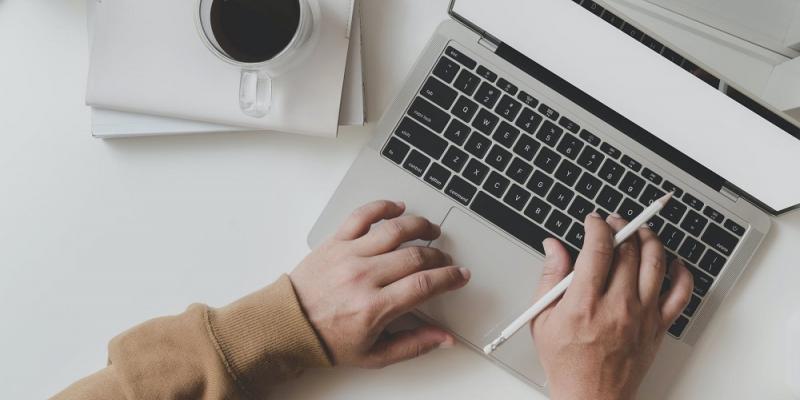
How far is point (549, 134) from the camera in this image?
2.11ft

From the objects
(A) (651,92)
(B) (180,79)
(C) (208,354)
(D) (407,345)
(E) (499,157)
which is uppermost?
(A) (651,92)

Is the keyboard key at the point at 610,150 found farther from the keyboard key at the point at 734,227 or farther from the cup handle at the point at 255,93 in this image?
the cup handle at the point at 255,93

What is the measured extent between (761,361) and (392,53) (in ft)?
1.76

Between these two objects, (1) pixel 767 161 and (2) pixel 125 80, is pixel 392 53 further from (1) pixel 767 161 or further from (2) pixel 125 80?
(1) pixel 767 161

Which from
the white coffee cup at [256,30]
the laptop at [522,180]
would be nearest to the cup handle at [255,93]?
the white coffee cup at [256,30]

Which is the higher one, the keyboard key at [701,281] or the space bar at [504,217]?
the keyboard key at [701,281]

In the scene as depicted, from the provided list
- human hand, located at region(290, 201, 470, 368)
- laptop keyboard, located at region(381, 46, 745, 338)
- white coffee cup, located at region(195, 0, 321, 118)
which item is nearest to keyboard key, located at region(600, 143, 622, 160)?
laptop keyboard, located at region(381, 46, 745, 338)

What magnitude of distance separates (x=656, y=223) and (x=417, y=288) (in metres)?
0.27

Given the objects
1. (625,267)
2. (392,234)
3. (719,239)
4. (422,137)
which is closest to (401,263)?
(392,234)

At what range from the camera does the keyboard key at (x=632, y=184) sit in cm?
64

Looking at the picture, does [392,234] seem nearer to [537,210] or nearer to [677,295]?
[537,210]

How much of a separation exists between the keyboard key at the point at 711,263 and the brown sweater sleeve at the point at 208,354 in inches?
16.3

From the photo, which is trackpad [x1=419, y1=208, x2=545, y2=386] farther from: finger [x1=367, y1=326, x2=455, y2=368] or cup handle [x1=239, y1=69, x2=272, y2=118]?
cup handle [x1=239, y1=69, x2=272, y2=118]

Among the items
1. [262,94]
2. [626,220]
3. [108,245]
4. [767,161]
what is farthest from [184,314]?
[767,161]
